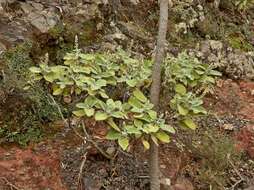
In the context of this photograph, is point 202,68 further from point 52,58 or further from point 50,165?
point 52,58

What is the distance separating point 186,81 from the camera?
3.51 metres

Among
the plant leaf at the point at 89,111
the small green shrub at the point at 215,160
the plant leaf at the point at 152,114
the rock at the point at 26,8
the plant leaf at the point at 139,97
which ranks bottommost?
the small green shrub at the point at 215,160

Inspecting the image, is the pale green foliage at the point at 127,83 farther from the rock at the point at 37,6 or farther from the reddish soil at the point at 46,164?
the rock at the point at 37,6

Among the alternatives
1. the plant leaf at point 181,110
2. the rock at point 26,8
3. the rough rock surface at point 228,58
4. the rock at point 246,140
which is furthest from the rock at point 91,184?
the rough rock surface at point 228,58

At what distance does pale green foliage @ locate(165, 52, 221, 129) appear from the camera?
3359 millimetres

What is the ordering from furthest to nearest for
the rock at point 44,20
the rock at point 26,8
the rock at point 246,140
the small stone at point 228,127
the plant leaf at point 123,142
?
the rock at point 26,8
the rock at point 44,20
the small stone at point 228,127
the rock at point 246,140
the plant leaf at point 123,142

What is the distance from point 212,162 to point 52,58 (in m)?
1.95

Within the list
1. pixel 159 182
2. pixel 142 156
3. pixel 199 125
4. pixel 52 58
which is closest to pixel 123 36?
pixel 52 58

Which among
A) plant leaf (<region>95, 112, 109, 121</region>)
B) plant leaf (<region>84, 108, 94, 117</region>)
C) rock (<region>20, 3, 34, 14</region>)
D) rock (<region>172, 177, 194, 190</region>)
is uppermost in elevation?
rock (<region>20, 3, 34, 14</region>)

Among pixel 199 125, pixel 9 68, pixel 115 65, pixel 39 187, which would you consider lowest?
pixel 39 187

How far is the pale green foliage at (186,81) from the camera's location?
3359 millimetres

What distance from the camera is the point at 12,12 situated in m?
5.22

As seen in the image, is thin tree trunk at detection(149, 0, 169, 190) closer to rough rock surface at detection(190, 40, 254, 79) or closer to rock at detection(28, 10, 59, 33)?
rock at detection(28, 10, 59, 33)

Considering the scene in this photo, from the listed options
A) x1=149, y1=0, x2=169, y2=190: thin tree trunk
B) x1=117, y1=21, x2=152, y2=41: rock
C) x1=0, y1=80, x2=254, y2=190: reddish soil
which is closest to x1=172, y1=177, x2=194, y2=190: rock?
x1=0, y1=80, x2=254, y2=190: reddish soil
